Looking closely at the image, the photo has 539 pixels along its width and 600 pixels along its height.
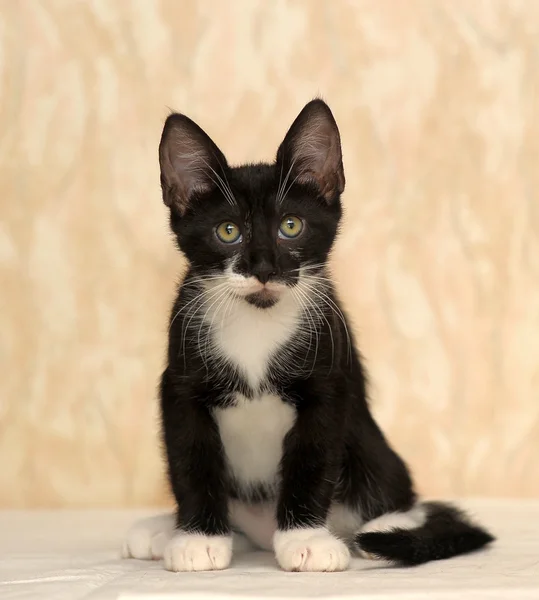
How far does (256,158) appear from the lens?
301 centimetres

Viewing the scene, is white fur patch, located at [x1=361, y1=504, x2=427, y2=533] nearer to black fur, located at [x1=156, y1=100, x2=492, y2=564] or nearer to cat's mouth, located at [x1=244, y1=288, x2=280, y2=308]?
black fur, located at [x1=156, y1=100, x2=492, y2=564]

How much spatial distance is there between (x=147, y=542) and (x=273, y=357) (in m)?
0.49

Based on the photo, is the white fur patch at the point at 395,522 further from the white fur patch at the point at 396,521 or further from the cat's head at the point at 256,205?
the cat's head at the point at 256,205

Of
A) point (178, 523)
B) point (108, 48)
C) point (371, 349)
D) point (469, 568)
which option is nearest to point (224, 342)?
point (178, 523)

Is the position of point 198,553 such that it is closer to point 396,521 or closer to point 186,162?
point 396,521

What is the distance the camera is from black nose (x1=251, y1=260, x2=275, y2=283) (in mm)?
1916

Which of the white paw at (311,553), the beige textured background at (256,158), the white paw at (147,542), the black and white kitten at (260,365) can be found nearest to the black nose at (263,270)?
the black and white kitten at (260,365)

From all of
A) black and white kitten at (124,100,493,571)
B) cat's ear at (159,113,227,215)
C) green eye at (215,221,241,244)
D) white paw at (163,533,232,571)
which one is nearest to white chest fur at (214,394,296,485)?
black and white kitten at (124,100,493,571)

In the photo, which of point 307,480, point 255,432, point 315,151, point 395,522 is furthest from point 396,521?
point 315,151

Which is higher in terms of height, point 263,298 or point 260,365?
point 263,298

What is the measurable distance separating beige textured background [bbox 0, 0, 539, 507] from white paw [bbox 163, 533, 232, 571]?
3.50ft

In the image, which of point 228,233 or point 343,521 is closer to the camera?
point 228,233

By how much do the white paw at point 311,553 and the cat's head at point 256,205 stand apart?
47 cm

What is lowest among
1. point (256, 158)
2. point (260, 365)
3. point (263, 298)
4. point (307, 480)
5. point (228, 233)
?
point (307, 480)
